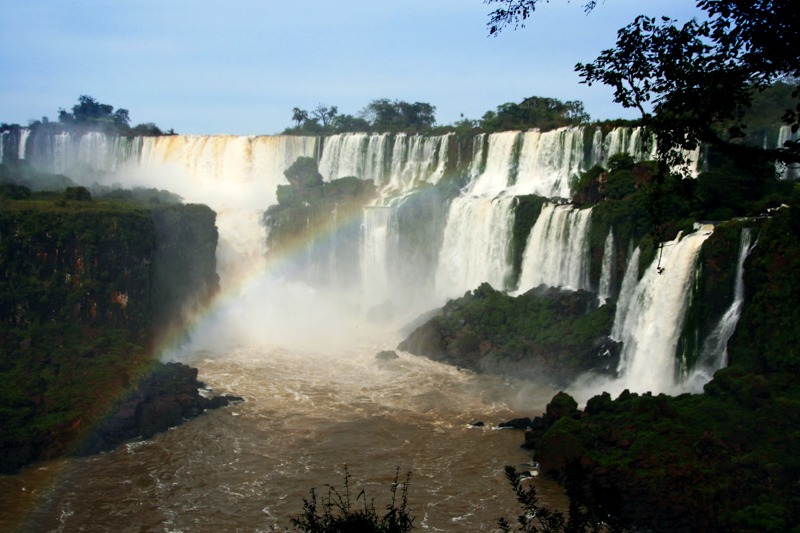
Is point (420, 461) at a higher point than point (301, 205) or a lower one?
lower

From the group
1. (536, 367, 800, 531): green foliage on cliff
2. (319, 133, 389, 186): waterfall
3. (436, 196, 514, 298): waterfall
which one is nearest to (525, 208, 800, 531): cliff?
(536, 367, 800, 531): green foliage on cliff

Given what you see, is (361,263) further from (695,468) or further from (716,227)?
(695,468)

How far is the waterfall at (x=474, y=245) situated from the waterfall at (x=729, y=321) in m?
13.7

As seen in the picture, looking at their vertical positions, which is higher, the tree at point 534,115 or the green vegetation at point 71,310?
the tree at point 534,115

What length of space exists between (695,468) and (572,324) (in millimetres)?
12614

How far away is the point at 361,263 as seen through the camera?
143 feet

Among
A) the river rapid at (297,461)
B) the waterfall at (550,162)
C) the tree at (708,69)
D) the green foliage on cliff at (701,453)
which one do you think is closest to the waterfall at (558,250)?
the river rapid at (297,461)

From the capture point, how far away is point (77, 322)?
92.5 feet

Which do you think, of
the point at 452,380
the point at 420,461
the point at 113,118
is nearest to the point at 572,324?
the point at 452,380

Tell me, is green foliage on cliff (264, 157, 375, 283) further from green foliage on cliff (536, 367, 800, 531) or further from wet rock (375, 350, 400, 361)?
green foliage on cliff (536, 367, 800, 531)

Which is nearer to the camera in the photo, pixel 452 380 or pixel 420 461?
pixel 420 461

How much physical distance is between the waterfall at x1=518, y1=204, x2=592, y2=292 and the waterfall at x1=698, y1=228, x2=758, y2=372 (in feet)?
28.1

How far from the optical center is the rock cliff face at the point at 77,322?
22.8 meters

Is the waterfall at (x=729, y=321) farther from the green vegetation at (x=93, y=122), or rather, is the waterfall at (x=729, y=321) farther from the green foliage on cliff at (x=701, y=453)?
the green vegetation at (x=93, y=122)
